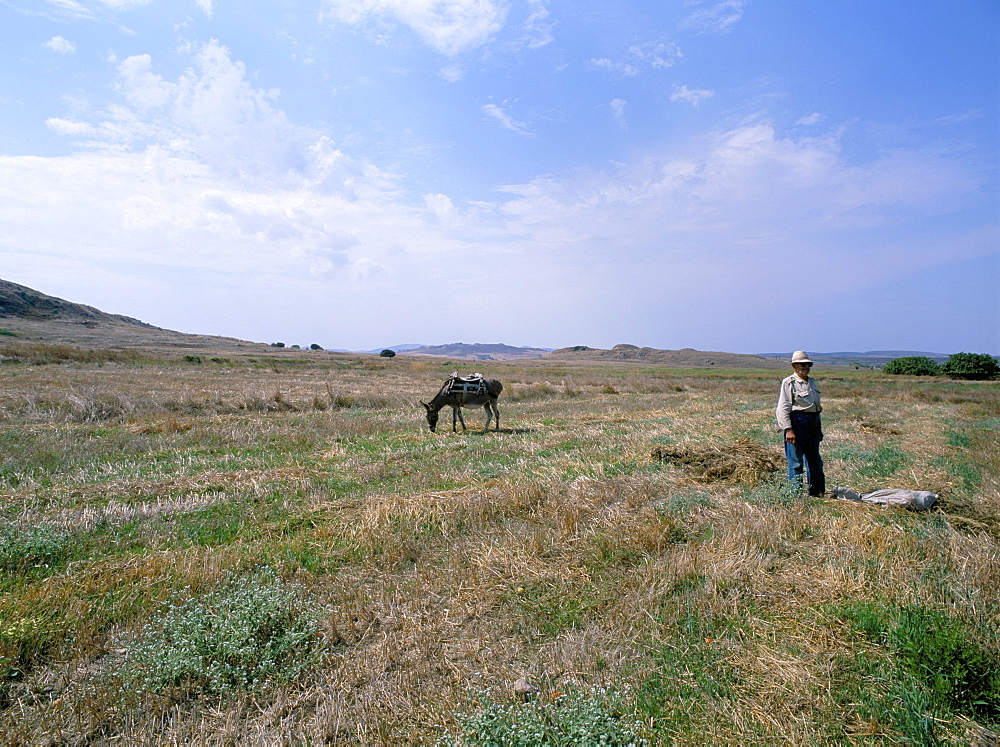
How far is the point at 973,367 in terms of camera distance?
153 ft

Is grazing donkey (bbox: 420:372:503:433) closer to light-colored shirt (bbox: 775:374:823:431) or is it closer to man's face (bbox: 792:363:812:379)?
light-colored shirt (bbox: 775:374:823:431)

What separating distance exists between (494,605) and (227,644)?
2275 millimetres

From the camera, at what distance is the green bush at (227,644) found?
3.69 metres

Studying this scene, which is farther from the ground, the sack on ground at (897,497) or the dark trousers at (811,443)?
the dark trousers at (811,443)

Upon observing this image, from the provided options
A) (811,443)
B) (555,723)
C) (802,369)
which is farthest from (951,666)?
(802,369)

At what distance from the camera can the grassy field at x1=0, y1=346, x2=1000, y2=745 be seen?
323cm

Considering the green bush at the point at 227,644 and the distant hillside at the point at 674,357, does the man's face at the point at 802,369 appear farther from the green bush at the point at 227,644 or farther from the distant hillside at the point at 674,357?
the distant hillside at the point at 674,357

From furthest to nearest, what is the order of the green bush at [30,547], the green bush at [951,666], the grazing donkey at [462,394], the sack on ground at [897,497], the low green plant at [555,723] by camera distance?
the grazing donkey at [462,394], the sack on ground at [897,497], the green bush at [30,547], the green bush at [951,666], the low green plant at [555,723]

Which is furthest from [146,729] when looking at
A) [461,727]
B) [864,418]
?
[864,418]

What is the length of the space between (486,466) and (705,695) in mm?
6785

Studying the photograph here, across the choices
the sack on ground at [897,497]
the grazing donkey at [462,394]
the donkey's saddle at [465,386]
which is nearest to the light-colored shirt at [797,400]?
the sack on ground at [897,497]

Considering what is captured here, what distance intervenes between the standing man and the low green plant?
566 centimetres

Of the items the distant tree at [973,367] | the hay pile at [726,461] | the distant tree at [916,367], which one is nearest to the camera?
the hay pile at [726,461]

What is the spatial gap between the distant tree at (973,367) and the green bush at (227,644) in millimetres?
62205
